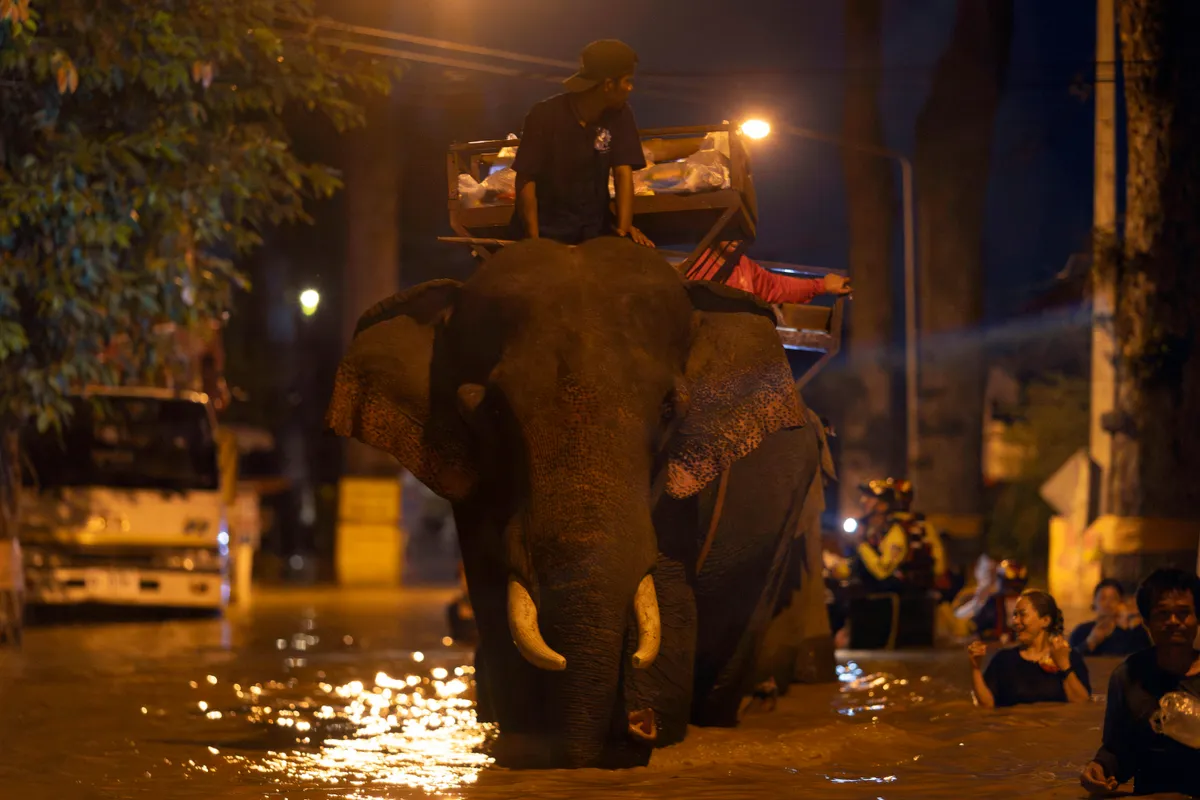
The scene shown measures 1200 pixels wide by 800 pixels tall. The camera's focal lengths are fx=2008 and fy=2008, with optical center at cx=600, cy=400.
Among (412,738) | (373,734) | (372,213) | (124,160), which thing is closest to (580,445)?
(412,738)

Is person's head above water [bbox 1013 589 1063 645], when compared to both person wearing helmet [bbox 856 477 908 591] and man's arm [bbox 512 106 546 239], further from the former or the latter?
person wearing helmet [bbox 856 477 908 591]

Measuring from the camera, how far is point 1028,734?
32.7ft

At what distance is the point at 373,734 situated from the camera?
1080cm

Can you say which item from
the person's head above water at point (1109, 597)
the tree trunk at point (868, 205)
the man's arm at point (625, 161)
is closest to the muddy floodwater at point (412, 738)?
the person's head above water at point (1109, 597)

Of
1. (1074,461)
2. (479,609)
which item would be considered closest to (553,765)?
(479,609)

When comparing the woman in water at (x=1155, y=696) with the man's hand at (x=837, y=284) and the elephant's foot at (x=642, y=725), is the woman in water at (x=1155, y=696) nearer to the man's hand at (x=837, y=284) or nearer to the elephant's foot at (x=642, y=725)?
the elephant's foot at (x=642, y=725)

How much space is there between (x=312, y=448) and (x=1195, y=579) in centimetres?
4690

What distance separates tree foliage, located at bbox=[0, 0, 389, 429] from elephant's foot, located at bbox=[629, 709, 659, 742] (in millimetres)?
7228

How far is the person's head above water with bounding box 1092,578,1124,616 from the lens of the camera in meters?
14.1

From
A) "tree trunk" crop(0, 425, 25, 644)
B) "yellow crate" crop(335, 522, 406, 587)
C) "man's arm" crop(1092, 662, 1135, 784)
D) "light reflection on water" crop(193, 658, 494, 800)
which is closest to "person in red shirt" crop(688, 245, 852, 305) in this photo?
"light reflection on water" crop(193, 658, 494, 800)

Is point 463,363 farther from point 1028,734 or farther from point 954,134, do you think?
point 954,134

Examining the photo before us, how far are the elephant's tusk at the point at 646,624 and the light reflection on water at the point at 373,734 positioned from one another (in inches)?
44.0

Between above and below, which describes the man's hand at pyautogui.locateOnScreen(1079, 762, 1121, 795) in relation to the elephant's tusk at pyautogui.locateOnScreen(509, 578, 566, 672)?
below

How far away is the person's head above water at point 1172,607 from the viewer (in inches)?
291
